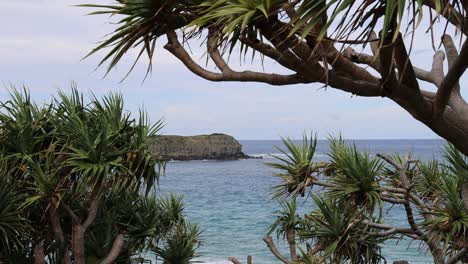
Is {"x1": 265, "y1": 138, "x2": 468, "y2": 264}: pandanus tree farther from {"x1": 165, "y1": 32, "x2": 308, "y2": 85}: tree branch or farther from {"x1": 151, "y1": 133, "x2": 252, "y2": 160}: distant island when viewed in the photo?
{"x1": 151, "y1": 133, "x2": 252, "y2": 160}: distant island

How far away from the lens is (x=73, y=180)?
10.8 metres

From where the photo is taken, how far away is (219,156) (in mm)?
113312

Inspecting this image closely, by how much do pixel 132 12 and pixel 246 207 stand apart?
4794 centimetres

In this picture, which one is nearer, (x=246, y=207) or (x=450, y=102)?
(x=450, y=102)

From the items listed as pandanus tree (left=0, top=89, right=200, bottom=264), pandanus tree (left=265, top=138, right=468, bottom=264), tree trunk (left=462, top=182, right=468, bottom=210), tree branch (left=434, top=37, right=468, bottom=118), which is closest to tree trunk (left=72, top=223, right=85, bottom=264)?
pandanus tree (left=0, top=89, right=200, bottom=264)

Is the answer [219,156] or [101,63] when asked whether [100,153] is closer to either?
[101,63]

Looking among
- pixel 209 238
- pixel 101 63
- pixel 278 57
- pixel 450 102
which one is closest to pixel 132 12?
pixel 101 63

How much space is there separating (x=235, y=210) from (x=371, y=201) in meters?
43.3

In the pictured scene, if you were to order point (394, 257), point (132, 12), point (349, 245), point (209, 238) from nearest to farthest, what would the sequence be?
point (132, 12), point (349, 245), point (394, 257), point (209, 238)

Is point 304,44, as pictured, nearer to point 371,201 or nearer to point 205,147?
point 371,201

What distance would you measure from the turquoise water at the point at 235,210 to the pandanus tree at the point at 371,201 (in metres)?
0.35

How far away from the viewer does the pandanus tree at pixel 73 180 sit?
1000 cm

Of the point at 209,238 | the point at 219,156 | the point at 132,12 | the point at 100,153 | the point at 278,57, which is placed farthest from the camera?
the point at 219,156

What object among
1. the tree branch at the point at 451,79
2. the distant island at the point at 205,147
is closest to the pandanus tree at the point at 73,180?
the tree branch at the point at 451,79
